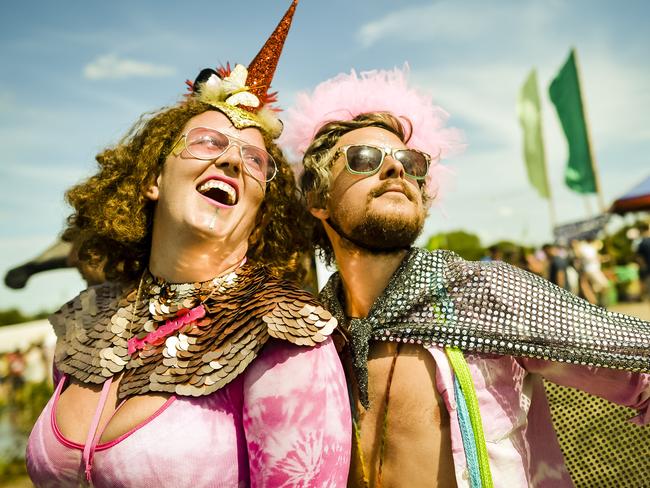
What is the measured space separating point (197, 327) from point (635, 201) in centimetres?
1346

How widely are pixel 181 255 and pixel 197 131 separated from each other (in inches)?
17.9

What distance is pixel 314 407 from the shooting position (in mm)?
1307

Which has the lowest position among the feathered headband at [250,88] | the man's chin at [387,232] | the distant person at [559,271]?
the distant person at [559,271]

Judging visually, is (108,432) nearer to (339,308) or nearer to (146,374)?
(146,374)

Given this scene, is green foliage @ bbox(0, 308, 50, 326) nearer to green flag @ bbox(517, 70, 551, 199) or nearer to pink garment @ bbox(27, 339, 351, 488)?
green flag @ bbox(517, 70, 551, 199)

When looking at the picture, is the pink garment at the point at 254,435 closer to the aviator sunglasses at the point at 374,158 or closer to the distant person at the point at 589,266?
the aviator sunglasses at the point at 374,158

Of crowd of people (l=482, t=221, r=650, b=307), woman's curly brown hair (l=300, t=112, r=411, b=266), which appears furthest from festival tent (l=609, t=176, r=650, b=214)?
woman's curly brown hair (l=300, t=112, r=411, b=266)

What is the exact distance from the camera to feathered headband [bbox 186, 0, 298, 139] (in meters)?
1.95

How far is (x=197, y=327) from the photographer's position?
1.62m

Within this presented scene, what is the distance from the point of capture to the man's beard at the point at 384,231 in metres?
2.09

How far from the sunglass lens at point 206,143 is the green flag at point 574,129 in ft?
33.9

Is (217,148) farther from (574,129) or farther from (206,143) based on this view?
(574,129)

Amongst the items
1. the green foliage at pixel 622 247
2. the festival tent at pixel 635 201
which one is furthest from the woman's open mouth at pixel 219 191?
the green foliage at pixel 622 247

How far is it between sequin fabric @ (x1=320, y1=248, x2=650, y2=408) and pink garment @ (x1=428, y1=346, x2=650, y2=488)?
103 millimetres
